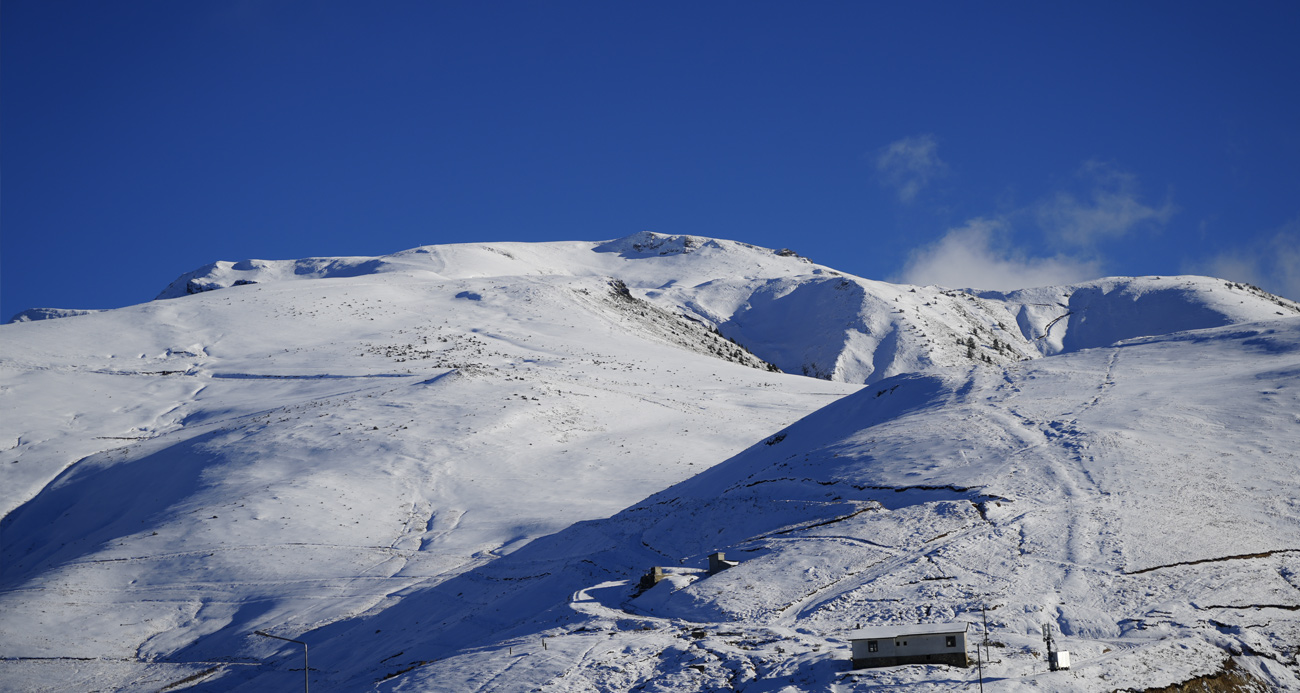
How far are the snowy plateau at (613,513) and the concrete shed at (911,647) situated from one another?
48 cm

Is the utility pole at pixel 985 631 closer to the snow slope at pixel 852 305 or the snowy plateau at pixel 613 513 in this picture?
the snowy plateau at pixel 613 513

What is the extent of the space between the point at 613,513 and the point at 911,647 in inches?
779

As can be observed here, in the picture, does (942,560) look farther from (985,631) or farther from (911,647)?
(911,647)

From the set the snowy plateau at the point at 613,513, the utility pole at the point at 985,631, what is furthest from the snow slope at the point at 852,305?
the utility pole at the point at 985,631

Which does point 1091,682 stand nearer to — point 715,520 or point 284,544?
point 715,520

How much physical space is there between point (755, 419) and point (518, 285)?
132ft

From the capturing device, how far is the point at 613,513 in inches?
1614

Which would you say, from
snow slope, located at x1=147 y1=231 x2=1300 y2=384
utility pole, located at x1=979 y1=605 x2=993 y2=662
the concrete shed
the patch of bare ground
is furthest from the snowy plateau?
snow slope, located at x1=147 y1=231 x2=1300 y2=384

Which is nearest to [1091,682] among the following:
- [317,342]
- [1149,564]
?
[1149,564]

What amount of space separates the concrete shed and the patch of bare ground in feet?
11.3

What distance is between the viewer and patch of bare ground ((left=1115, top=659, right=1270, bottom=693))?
829 inches

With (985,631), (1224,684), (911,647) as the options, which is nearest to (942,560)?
(985,631)

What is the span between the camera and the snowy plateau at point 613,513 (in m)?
24.8

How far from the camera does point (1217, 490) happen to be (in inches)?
1208
